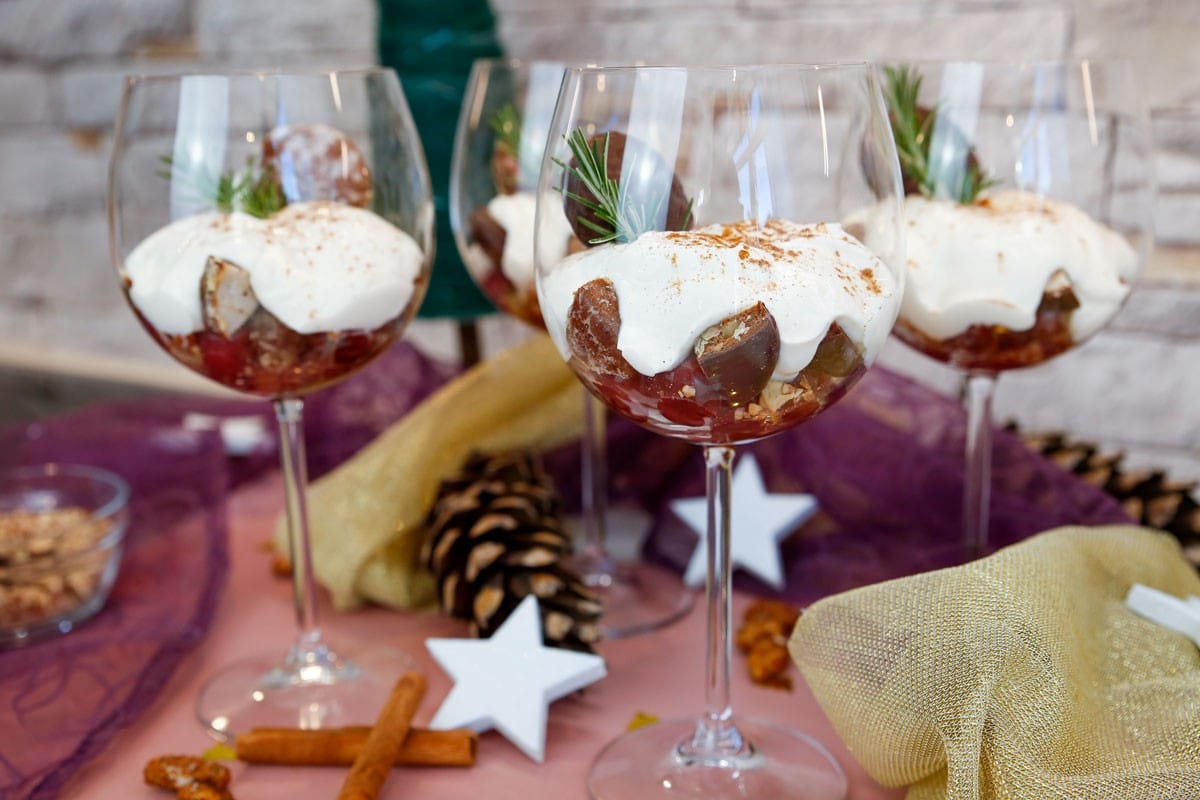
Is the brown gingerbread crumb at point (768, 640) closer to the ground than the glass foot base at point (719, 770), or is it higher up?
higher up

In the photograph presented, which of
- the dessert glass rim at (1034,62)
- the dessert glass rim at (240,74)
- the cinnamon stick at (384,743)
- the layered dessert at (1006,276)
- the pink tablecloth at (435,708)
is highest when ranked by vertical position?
the dessert glass rim at (1034,62)

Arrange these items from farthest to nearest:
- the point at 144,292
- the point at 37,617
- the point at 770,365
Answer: the point at 37,617 < the point at 144,292 < the point at 770,365

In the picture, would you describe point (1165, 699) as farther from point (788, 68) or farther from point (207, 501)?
point (207, 501)

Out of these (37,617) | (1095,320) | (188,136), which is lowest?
(37,617)

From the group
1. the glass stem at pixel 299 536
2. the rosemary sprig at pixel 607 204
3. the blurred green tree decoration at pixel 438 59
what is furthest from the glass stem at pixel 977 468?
the blurred green tree decoration at pixel 438 59

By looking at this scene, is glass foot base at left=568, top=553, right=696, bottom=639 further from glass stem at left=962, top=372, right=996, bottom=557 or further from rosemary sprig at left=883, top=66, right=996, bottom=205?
rosemary sprig at left=883, top=66, right=996, bottom=205

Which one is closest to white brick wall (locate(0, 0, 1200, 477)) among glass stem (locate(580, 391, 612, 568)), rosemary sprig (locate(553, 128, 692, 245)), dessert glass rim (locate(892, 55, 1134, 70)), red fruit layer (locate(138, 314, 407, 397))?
dessert glass rim (locate(892, 55, 1134, 70))

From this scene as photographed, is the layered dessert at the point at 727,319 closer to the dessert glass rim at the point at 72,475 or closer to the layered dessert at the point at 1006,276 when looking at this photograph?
the layered dessert at the point at 1006,276

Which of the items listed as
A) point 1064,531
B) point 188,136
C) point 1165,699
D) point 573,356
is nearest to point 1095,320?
point 1064,531
